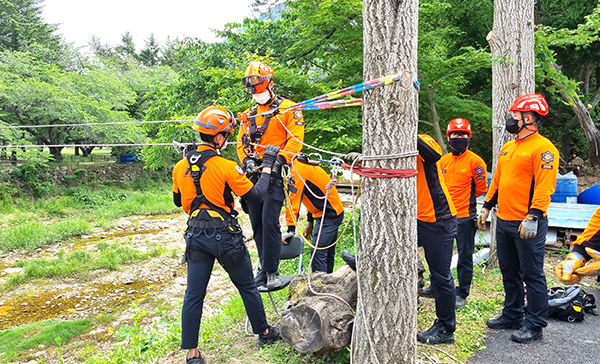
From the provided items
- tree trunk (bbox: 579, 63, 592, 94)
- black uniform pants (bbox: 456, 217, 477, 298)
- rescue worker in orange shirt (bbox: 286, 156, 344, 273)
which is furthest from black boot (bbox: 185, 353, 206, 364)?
tree trunk (bbox: 579, 63, 592, 94)

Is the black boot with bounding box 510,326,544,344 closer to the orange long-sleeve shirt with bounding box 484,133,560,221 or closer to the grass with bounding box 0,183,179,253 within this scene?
the orange long-sleeve shirt with bounding box 484,133,560,221

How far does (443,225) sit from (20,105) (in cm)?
1835

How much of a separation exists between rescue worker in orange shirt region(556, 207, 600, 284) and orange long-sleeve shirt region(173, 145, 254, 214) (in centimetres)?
245

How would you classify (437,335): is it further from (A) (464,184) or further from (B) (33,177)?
(B) (33,177)

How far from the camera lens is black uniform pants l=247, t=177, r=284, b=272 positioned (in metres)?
4.31

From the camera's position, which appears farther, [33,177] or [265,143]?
[33,177]

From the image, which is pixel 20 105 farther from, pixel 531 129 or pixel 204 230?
pixel 531 129

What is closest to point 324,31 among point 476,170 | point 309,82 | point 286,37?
point 309,82

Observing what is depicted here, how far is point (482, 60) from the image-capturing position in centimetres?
766

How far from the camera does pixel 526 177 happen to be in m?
4.23

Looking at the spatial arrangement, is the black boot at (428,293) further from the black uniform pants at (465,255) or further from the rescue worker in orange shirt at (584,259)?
the rescue worker in orange shirt at (584,259)

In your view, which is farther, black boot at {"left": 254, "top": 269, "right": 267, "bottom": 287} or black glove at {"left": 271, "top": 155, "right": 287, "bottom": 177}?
black boot at {"left": 254, "top": 269, "right": 267, "bottom": 287}

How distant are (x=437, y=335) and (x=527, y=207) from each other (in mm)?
1580

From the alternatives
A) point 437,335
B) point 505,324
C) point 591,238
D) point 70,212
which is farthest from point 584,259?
point 70,212
